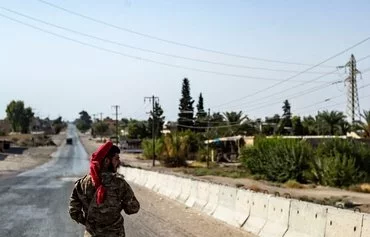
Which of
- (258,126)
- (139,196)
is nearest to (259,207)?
(139,196)

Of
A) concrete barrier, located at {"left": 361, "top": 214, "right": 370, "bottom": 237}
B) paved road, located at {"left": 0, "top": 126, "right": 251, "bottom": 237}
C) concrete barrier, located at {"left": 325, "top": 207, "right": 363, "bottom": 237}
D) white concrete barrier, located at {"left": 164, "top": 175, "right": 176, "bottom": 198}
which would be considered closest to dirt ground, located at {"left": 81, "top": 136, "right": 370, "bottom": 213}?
white concrete barrier, located at {"left": 164, "top": 175, "right": 176, "bottom": 198}

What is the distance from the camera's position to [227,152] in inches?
3278

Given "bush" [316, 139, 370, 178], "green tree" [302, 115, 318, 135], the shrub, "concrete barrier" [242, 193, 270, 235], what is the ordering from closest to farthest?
"concrete barrier" [242, 193, 270, 235] < the shrub < "bush" [316, 139, 370, 178] < "green tree" [302, 115, 318, 135]

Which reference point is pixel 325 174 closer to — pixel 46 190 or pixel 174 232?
pixel 46 190

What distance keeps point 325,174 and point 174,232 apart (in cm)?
3123

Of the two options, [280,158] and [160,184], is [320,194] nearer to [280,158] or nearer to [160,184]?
[280,158]

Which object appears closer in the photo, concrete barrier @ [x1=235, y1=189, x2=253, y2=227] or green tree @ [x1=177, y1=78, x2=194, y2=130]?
concrete barrier @ [x1=235, y1=189, x2=253, y2=227]

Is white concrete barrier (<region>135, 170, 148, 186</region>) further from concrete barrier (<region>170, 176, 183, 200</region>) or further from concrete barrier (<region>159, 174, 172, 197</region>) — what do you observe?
concrete barrier (<region>170, 176, 183, 200</region>)

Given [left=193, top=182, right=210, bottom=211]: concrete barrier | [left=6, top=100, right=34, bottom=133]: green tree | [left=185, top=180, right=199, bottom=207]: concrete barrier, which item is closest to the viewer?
[left=193, top=182, right=210, bottom=211]: concrete barrier

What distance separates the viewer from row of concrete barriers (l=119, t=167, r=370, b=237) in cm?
894

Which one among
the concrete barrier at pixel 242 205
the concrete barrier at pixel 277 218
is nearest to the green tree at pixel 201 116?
the concrete barrier at pixel 242 205

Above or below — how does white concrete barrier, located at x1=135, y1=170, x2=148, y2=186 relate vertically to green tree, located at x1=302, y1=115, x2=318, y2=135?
below

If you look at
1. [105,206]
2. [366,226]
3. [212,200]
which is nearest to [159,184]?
[212,200]

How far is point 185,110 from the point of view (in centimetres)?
13962
